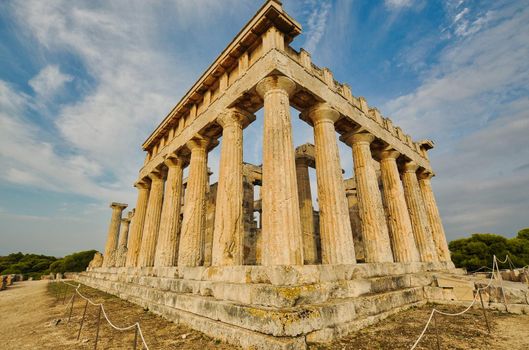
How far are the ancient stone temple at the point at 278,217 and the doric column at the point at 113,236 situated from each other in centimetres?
891

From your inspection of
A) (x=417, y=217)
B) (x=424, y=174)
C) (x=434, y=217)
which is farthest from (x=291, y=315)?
(x=424, y=174)

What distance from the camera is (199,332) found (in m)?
4.93

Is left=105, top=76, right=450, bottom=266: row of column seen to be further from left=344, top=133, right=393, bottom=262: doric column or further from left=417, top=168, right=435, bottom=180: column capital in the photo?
left=417, top=168, right=435, bottom=180: column capital

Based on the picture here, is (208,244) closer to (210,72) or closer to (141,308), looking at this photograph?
(141,308)

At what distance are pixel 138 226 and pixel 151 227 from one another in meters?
2.64

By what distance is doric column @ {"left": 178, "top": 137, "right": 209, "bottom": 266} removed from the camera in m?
9.62

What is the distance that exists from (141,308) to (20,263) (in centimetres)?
4970

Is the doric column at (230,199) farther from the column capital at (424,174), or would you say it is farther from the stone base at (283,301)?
the column capital at (424,174)

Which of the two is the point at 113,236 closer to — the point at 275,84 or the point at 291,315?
the point at 275,84

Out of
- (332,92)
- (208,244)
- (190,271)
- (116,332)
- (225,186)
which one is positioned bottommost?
(116,332)

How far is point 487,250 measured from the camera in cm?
2380

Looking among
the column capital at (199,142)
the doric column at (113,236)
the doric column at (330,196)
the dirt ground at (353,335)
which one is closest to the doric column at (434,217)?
the dirt ground at (353,335)

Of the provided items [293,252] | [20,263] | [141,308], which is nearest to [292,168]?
[293,252]

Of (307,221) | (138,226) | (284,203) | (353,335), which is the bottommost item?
(353,335)
